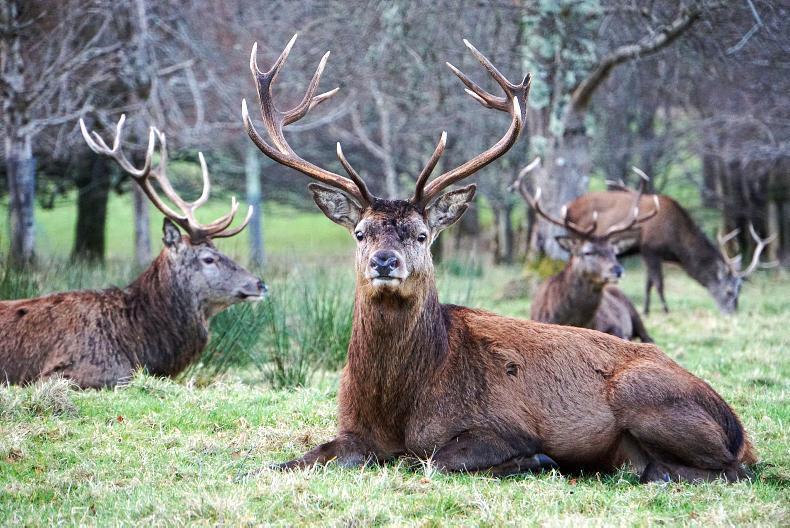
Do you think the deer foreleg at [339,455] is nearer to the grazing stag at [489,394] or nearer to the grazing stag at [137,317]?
the grazing stag at [489,394]

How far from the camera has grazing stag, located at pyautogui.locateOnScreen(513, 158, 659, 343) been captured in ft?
34.8

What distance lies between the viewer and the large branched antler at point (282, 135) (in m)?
5.45

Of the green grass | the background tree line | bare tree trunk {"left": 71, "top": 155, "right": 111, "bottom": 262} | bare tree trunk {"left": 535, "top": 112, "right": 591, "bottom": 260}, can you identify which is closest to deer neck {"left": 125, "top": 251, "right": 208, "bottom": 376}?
the green grass

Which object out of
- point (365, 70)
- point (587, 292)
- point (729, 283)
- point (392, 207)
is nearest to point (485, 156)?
point (392, 207)

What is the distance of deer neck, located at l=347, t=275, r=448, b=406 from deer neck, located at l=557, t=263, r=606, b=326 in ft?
18.5

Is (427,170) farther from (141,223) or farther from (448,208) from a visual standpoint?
(141,223)

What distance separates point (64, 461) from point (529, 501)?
2265 millimetres

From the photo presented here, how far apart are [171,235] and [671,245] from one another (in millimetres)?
9032

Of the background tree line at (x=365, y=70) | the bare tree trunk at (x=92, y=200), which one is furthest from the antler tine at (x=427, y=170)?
the bare tree trunk at (x=92, y=200)

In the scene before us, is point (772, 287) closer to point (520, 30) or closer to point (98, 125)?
point (520, 30)

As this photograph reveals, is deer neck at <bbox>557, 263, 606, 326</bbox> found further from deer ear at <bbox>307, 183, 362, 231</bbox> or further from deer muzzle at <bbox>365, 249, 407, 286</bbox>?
deer muzzle at <bbox>365, 249, 407, 286</bbox>

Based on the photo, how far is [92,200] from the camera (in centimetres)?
1911

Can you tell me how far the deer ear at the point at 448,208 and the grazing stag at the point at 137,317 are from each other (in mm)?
2953

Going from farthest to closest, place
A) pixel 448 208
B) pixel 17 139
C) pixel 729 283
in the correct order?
1. pixel 729 283
2. pixel 17 139
3. pixel 448 208
